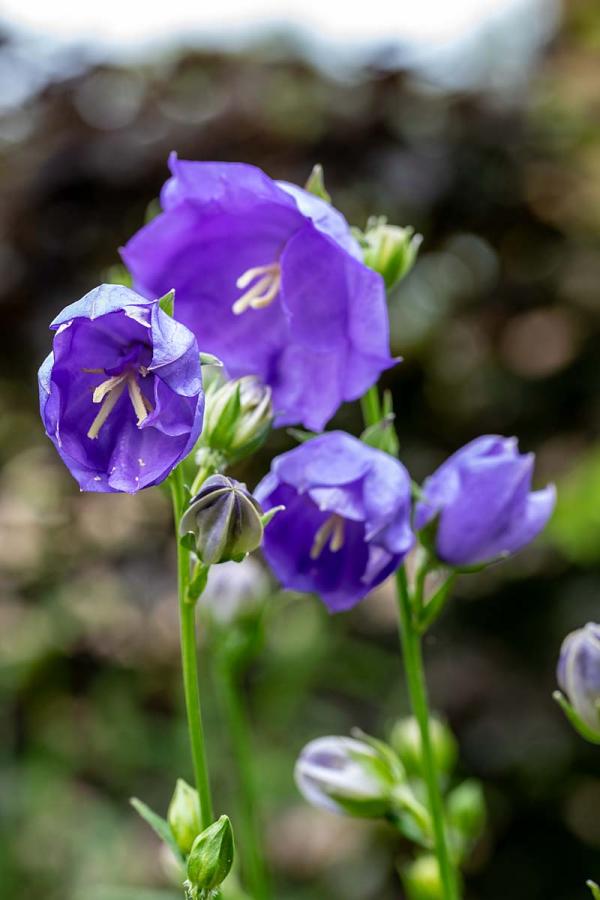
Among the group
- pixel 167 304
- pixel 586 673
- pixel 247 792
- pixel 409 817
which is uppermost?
pixel 167 304

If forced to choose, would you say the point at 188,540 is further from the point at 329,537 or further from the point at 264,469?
the point at 264,469

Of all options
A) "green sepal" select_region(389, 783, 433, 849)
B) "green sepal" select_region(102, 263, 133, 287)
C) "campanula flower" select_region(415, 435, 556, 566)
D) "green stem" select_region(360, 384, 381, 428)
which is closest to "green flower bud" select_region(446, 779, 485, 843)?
"green sepal" select_region(389, 783, 433, 849)

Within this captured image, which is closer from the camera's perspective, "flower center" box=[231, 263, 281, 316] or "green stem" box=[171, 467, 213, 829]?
"green stem" box=[171, 467, 213, 829]

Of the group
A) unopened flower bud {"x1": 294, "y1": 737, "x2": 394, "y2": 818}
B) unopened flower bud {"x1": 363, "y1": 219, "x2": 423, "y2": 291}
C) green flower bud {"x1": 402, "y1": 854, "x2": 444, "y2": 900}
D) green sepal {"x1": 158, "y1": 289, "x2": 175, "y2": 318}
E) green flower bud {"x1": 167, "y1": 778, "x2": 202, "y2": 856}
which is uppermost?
green sepal {"x1": 158, "y1": 289, "x2": 175, "y2": 318}

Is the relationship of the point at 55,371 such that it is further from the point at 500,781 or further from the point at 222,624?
the point at 500,781

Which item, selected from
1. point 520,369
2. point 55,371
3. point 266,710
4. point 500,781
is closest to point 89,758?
point 266,710

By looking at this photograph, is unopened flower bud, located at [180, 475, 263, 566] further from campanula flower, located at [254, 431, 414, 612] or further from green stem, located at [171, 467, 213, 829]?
campanula flower, located at [254, 431, 414, 612]

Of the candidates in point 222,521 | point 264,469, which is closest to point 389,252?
point 222,521

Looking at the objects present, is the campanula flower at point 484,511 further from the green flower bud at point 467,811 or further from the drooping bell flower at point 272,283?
the green flower bud at point 467,811
